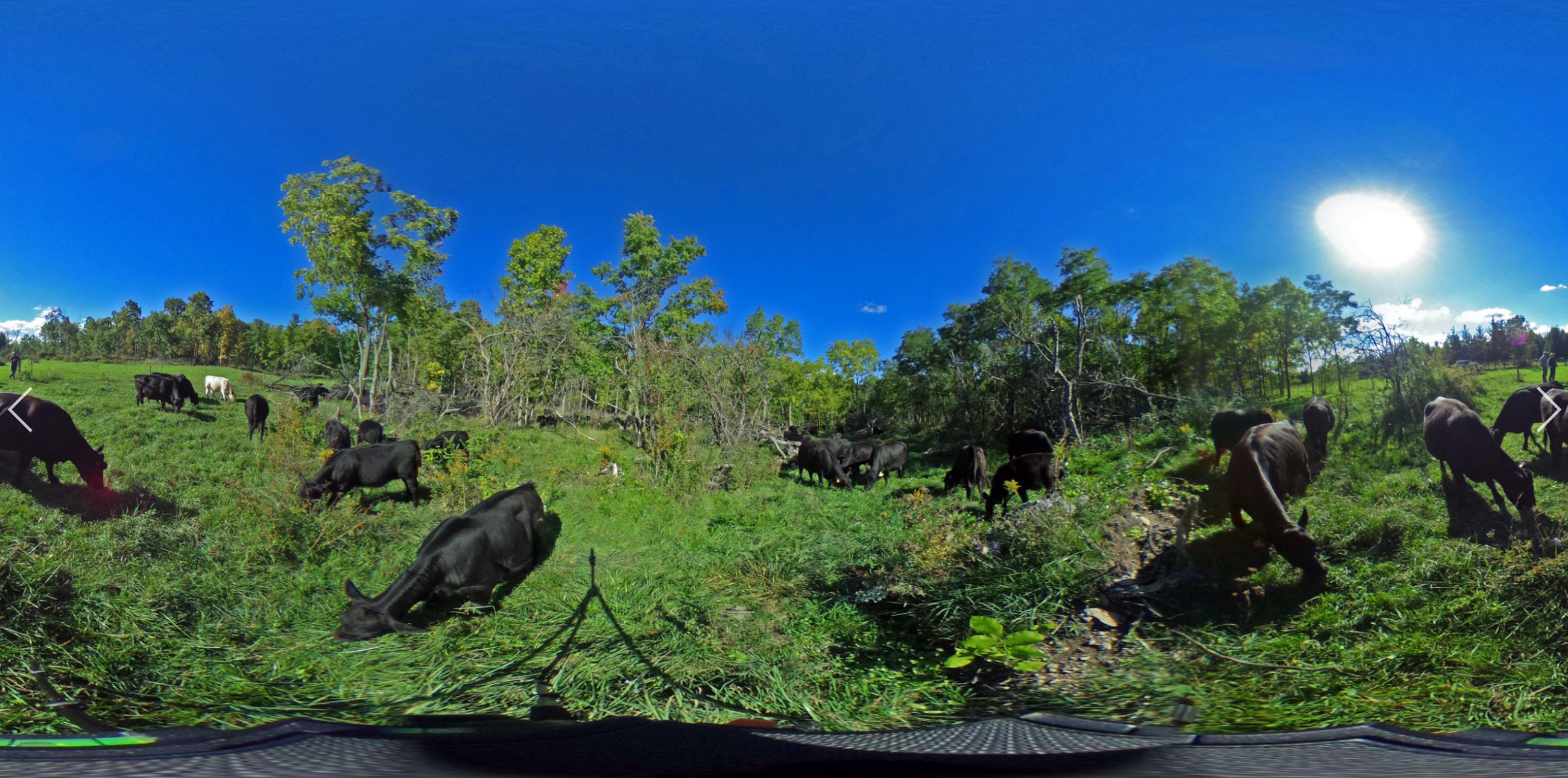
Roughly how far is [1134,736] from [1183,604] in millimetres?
771

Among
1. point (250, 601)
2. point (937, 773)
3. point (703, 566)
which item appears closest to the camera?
point (937, 773)

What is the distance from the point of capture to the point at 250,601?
8.50 feet

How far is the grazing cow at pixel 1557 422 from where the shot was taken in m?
2.08

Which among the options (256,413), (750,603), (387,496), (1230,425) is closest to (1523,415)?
(1230,425)

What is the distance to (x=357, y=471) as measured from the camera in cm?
361

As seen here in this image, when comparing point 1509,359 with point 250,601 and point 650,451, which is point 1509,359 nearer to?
point 650,451

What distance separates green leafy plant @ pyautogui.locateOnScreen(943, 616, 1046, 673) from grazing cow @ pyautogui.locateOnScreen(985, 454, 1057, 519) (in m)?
1.16

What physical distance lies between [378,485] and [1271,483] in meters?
5.38

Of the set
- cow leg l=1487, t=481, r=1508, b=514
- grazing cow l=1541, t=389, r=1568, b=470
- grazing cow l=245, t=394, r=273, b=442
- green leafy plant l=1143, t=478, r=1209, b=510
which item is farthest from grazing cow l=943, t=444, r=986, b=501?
grazing cow l=245, t=394, r=273, b=442

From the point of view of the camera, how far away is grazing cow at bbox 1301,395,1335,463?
7.39 feet

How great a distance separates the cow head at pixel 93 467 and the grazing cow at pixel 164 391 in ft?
1.55

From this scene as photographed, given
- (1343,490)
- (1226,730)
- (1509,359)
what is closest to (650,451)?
(1226,730)

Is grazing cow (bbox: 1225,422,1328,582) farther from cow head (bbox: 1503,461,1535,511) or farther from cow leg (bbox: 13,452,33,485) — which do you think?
cow leg (bbox: 13,452,33,485)

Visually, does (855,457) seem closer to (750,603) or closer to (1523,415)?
(750,603)
